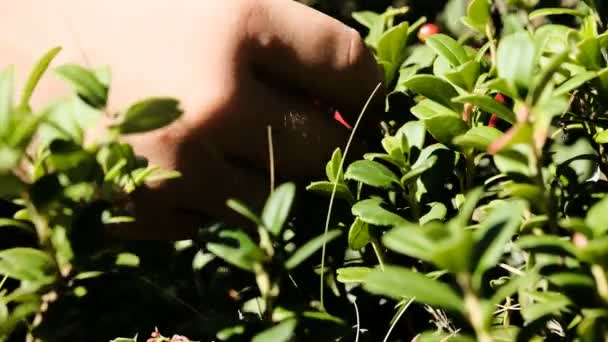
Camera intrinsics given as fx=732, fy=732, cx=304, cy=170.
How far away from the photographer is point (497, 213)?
53cm

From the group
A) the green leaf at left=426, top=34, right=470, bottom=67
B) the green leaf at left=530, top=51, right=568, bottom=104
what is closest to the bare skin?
the green leaf at left=426, top=34, right=470, bottom=67

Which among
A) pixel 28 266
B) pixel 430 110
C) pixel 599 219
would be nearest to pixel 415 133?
pixel 430 110

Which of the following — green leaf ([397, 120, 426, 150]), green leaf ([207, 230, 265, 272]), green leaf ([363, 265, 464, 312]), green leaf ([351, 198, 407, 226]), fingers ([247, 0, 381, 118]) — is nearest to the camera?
green leaf ([363, 265, 464, 312])

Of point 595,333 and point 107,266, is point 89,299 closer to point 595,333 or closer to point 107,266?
point 107,266

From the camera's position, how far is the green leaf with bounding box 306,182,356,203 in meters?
0.83

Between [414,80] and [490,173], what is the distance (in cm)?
25

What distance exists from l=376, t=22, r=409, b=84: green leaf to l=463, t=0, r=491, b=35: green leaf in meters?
0.09

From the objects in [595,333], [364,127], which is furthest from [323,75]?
[595,333]

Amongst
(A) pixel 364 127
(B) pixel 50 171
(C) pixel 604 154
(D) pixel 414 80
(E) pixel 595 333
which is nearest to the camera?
(E) pixel 595 333

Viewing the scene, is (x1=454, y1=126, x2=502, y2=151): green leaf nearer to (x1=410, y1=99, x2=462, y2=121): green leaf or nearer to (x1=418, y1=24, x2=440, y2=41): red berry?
(x1=410, y1=99, x2=462, y2=121): green leaf

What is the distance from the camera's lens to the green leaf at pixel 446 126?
78 cm

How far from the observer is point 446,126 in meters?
0.80

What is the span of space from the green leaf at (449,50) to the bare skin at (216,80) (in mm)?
117

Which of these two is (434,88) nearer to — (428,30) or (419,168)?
(419,168)
